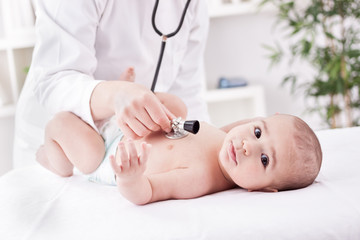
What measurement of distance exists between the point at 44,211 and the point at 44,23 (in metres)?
0.58

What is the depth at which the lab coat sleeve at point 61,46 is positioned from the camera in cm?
128

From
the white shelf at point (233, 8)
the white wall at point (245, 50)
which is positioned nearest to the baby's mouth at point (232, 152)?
the white shelf at point (233, 8)

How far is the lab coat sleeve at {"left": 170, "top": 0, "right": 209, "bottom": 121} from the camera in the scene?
1.67 metres

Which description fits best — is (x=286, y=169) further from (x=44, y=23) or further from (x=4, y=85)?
(x=4, y=85)

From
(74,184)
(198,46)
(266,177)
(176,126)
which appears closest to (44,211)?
(74,184)

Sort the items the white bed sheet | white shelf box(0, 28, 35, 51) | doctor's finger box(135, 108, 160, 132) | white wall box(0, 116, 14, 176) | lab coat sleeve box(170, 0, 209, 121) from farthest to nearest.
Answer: white wall box(0, 116, 14, 176) → white shelf box(0, 28, 35, 51) → lab coat sleeve box(170, 0, 209, 121) → doctor's finger box(135, 108, 160, 132) → the white bed sheet

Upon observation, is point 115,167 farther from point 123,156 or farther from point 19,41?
point 19,41

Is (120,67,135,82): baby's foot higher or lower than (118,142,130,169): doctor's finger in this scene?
higher

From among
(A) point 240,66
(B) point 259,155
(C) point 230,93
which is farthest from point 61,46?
(A) point 240,66

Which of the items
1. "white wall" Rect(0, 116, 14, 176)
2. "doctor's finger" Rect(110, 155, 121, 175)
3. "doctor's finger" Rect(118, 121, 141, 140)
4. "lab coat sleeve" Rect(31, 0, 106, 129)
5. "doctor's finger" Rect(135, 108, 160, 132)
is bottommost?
"white wall" Rect(0, 116, 14, 176)

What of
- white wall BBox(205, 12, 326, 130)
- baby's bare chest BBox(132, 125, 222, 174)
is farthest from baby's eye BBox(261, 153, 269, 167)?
white wall BBox(205, 12, 326, 130)

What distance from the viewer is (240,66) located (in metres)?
3.53

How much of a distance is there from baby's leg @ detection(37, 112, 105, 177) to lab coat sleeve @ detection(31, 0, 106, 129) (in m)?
0.03

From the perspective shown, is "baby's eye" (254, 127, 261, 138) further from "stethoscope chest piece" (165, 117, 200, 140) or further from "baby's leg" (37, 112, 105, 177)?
"baby's leg" (37, 112, 105, 177)
